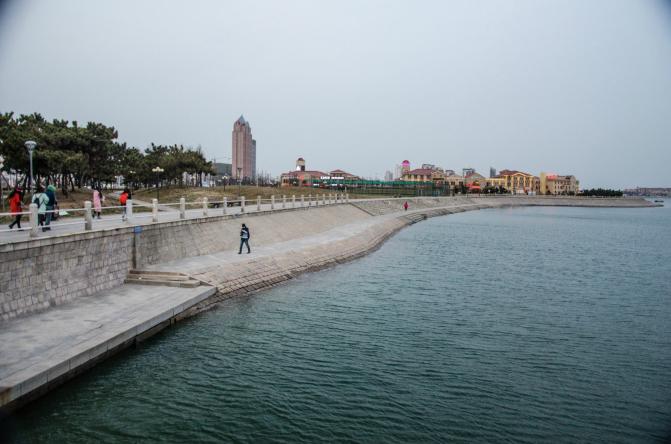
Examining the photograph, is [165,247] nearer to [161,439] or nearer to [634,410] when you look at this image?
[161,439]

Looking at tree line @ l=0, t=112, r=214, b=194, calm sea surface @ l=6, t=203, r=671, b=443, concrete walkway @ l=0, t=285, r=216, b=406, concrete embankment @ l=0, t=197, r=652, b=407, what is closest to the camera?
calm sea surface @ l=6, t=203, r=671, b=443

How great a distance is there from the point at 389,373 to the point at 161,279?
11.6m

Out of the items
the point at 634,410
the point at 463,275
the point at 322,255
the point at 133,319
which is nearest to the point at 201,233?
the point at 322,255

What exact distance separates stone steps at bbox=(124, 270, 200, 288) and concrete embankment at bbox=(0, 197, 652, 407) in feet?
1.06

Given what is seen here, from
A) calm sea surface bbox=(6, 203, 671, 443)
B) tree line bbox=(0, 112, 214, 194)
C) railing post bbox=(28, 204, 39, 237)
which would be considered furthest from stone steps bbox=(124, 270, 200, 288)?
tree line bbox=(0, 112, 214, 194)

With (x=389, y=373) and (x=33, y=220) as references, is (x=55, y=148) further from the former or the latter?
(x=389, y=373)

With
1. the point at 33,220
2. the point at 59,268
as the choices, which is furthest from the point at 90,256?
the point at 33,220

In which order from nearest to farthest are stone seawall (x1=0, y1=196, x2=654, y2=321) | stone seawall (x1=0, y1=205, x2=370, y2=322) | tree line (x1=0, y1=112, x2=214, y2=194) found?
stone seawall (x1=0, y1=205, x2=370, y2=322)
stone seawall (x1=0, y1=196, x2=654, y2=321)
tree line (x1=0, y1=112, x2=214, y2=194)

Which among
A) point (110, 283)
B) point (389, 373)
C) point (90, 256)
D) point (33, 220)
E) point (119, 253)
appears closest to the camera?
point (389, 373)

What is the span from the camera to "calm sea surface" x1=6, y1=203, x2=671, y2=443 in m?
10.8

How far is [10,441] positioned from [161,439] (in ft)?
9.63

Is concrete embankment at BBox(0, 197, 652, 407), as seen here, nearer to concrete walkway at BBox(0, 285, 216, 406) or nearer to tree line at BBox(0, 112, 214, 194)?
concrete walkway at BBox(0, 285, 216, 406)

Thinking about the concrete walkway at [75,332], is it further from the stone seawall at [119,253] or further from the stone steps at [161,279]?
the stone steps at [161,279]

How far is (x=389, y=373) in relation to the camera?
13898mm
